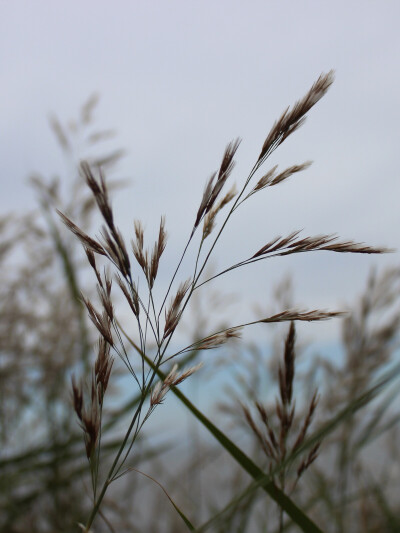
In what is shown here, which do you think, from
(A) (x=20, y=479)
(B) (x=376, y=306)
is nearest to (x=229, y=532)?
(A) (x=20, y=479)

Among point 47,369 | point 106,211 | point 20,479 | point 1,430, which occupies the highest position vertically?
point 47,369

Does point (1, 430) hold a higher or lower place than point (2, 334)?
lower

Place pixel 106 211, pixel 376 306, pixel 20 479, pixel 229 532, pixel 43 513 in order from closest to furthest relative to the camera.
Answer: pixel 106 211, pixel 229 532, pixel 20 479, pixel 376 306, pixel 43 513

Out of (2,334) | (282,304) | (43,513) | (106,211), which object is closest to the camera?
(106,211)

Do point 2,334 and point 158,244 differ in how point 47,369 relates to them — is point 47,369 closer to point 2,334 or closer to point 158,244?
point 2,334

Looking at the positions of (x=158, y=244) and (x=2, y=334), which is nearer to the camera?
(x=158, y=244)

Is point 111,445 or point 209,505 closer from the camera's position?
point 111,445

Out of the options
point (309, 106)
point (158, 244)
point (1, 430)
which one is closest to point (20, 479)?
point (1, 430)

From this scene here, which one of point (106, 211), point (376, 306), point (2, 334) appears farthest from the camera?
point (2, 334)

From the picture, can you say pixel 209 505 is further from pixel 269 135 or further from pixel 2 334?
pixel 269 135
